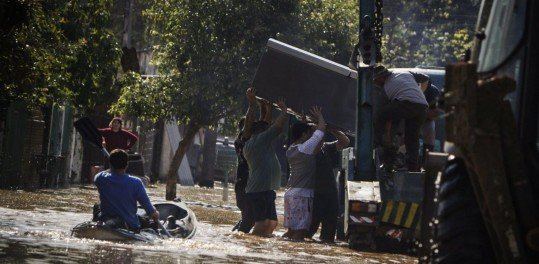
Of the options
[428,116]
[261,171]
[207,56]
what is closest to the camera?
[428,116]

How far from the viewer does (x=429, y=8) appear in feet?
171

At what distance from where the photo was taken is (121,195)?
13.9 metres

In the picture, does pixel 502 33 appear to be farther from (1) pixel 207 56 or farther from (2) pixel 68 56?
(1) pixel 207 56

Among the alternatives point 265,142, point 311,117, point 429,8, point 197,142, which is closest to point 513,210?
point 265,142

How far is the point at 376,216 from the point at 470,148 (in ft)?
25.0

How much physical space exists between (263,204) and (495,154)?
466 inches

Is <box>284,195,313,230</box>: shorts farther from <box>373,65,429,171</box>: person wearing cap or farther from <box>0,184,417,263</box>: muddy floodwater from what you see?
<box>373,65,429,171</box>: person wearing cap

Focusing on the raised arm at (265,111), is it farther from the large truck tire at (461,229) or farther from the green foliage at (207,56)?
the green foliage at (207,56)

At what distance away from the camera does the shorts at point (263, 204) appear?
56.8ft

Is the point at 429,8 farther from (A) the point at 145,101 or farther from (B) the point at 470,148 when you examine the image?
(B) the point at 470,148

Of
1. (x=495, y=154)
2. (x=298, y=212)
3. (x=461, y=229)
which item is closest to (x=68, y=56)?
(x=298, y=212)

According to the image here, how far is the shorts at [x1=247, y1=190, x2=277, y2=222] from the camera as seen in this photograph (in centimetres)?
1731

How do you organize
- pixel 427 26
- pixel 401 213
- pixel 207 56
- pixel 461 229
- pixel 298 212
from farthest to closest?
pixel 427 26 → pixel 207 56 → pixel 298 212 → pixel 401 213 → pixel 461 229

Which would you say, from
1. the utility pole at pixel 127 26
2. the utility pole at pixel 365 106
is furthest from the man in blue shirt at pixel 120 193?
the utility pole at pixel 127 26
